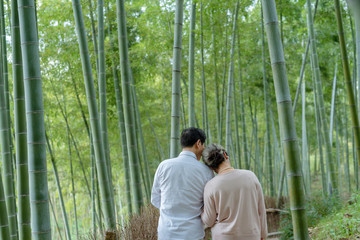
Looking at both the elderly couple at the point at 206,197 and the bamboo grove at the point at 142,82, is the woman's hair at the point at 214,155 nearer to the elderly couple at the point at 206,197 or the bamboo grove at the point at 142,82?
the elderly couple at the point at 206,197

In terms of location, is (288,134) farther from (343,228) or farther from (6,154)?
(6,154)

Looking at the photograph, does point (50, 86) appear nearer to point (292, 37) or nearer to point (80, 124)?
point (80, 124)

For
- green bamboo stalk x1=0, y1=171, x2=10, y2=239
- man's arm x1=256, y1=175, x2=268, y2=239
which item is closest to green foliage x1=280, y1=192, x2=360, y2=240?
man's arm x1=256, y1=175, x2=268, y2=239

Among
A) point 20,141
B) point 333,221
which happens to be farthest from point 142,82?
point 20,141

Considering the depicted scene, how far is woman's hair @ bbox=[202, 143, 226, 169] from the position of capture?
1933 mm

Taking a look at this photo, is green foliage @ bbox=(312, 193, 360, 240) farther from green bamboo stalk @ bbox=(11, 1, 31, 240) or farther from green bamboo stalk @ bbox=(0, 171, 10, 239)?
green bamboo stalk @ bbox=(0, 171, 10, 239)

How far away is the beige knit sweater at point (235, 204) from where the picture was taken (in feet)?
6.06

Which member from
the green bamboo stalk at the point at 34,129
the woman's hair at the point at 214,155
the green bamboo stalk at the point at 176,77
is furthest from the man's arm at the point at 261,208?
the green bamboo stalk at the point at 176,77

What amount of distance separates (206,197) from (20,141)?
149 cm

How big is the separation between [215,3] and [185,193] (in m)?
3.81

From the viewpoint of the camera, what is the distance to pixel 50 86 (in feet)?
25.9

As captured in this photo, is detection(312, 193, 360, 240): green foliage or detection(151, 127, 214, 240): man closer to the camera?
detection(151, 127, 214, 240): man

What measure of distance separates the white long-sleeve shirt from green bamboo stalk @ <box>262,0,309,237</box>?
19.3 inches

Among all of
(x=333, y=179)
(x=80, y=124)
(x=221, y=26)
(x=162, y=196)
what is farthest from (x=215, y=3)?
(x=80, y=124)
